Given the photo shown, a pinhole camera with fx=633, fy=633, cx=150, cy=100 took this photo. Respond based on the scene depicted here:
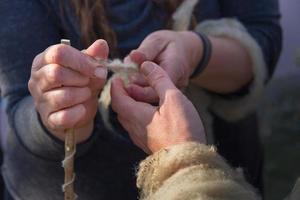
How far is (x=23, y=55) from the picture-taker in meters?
1.13

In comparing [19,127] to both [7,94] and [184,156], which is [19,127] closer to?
[7,94]

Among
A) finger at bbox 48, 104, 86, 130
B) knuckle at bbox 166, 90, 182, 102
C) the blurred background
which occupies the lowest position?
the blurred background

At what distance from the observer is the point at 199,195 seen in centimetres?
75

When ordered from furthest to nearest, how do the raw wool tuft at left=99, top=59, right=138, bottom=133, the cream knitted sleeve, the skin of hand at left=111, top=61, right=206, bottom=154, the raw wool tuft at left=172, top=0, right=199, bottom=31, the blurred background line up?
1. the blurred background
2. the raw wool tuft at left=172, top=0, right=199, bottom=31
3. the raw wool tuft at left=99, top=59, right=138, bottom=133
4. the skin of hand at left=111, top=61, right=206, bottom=154
5. the cream knitted sleeve

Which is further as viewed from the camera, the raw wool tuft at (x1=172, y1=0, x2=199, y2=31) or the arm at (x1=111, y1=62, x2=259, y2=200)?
the raw wool tuft at (x1=172, y1=0, x2=199, y2=31)

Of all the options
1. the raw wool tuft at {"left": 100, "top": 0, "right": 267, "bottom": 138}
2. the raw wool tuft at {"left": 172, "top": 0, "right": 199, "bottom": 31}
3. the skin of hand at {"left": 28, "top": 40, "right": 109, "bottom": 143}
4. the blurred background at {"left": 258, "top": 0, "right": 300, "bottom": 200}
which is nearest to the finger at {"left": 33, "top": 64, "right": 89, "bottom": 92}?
the skin of hand at {"left": 28, "top": 40, "right": 109, "bottom": 143}

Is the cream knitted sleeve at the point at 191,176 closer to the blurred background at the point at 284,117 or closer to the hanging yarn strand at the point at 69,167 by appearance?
the hanging yarn strand at the point at 69,167

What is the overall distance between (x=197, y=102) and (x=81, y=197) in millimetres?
312

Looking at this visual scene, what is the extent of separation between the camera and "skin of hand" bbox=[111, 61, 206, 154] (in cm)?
88

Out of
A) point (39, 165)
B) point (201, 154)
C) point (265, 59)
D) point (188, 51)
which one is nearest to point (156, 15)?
point (188, 51)

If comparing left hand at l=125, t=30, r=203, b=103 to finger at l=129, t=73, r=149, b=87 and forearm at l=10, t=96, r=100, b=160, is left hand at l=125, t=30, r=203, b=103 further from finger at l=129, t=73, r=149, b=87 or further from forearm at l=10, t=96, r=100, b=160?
forearm at l=10, t=96, r=100, b=160

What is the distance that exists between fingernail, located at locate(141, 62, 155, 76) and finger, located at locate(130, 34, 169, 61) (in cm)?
6

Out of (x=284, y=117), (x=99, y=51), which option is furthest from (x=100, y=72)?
(x=284, y=117)

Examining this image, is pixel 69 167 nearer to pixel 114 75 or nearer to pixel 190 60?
pixel 114 75
